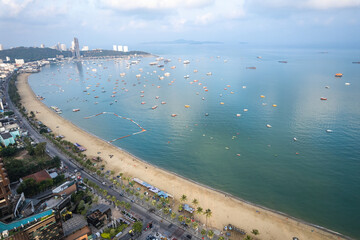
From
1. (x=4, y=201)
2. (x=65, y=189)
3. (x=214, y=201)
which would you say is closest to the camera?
(x=4, y=201)

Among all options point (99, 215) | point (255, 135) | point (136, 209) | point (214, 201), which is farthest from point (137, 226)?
point (255, 135)

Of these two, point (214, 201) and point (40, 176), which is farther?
point (40, 176)

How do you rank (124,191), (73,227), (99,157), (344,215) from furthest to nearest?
(99,157)
(124,191)
(344,215)
(73,227)

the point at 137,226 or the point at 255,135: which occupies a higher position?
the point at 255,135

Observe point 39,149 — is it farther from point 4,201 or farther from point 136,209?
point 136,209

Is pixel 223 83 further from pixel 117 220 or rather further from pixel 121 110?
pixel 117 220

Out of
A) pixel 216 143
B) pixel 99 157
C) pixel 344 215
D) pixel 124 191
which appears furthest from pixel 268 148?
pixel 99 157

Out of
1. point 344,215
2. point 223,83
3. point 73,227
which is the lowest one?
point 344,215
